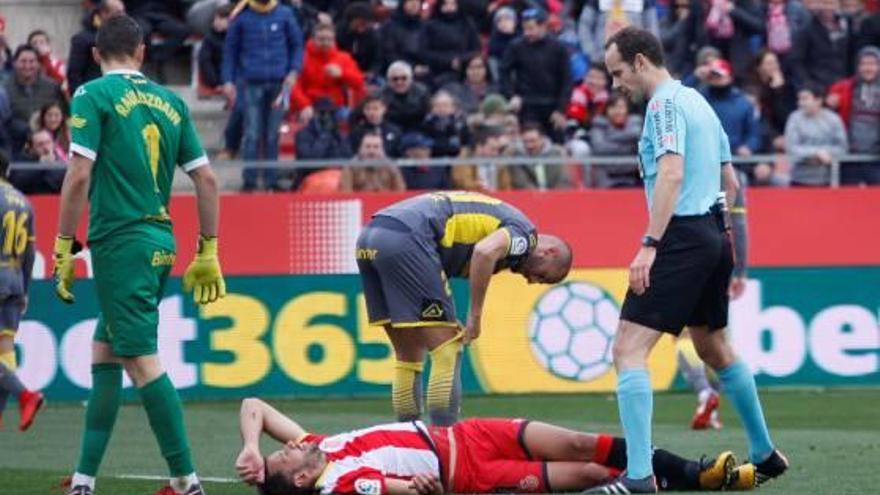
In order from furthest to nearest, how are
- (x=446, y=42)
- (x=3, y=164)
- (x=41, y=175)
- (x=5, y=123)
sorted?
1. (x=446, y=42)
2. (x=5, y=123)
3. (x=41, y=175)
4. (x=3, y=164)

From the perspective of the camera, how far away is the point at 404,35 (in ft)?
78.0

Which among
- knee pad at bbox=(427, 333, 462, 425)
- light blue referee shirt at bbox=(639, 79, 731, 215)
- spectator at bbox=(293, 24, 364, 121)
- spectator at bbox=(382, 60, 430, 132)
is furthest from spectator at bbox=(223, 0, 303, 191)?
light blue referee shirt at bbox=(639, 79, 731, 215)

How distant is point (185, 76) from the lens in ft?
81.0

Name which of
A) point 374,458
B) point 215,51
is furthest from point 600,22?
point 374,458

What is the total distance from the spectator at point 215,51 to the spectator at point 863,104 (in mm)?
6521

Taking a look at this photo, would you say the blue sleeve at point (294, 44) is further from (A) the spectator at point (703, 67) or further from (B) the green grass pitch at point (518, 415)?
(A) the spectator at point (703, 67)

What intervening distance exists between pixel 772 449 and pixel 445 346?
82.5 inches

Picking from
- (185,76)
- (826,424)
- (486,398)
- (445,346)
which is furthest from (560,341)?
(445,346)

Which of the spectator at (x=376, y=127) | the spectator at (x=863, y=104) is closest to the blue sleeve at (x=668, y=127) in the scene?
the spectator at (x=376, y=127)

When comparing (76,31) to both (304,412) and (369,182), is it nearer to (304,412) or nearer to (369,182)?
(369,182)

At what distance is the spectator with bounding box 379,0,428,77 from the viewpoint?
23.7 m

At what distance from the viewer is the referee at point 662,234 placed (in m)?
10.6

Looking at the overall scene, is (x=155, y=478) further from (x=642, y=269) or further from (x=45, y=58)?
(x=45, y=58)

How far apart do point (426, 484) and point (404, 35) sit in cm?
1359
